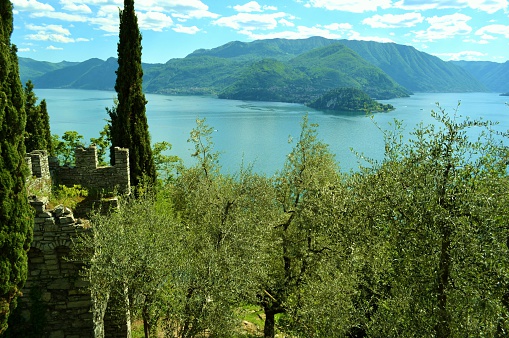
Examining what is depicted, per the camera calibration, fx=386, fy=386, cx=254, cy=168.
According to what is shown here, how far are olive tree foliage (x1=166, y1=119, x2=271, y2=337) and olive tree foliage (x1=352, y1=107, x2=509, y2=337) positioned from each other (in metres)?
4.39

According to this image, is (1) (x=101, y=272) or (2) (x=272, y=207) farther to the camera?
(2) (x=272, y=207)

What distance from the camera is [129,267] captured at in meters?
10.7

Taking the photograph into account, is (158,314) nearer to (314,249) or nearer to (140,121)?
(314,249)

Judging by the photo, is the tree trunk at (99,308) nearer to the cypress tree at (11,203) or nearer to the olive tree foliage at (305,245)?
the cypress tree at (11,203)

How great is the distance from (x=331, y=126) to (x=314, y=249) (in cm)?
10164

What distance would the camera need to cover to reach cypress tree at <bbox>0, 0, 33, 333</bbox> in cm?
1031

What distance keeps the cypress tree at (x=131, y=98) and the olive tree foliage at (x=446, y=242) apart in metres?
20.4

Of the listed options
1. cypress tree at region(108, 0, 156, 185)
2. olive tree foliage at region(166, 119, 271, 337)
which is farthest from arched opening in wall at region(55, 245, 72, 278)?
cypress tree at region(108, 0, 156, 185)

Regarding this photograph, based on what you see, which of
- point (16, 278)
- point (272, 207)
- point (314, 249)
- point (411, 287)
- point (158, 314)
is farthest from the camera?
point (272, 207)

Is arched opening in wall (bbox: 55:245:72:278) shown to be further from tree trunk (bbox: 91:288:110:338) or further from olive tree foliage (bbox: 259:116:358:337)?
olive tree foliage (bbox: 259:116:358:337)

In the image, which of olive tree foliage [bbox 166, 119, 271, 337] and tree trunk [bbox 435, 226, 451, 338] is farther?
olive tree foliage [bbox 166, 119, 271, 337]

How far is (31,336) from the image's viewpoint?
37.6 feet

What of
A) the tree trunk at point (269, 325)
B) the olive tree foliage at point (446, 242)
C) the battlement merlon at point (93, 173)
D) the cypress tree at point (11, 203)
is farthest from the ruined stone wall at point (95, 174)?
the olive tree foliage at point (446, 242)

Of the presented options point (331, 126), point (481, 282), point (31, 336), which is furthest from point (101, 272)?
point (331, 126)
